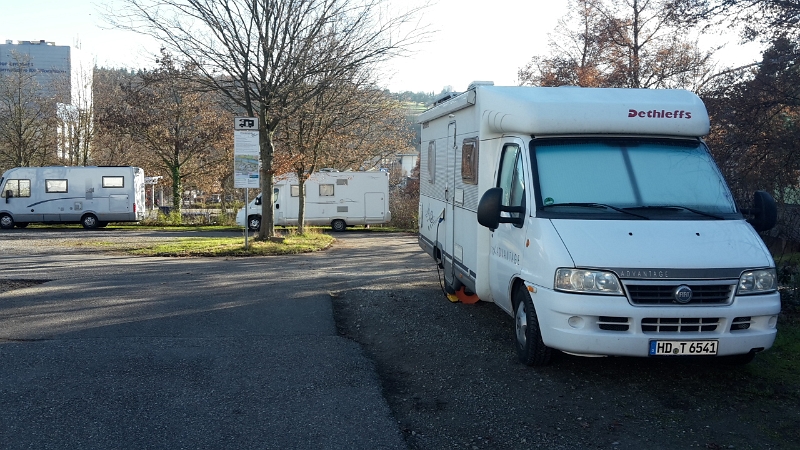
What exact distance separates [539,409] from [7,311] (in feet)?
23.8

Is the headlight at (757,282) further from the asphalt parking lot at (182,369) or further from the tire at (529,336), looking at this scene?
the asphalt parking lot at (182,369)

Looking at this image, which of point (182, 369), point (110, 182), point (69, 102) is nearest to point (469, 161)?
point (182, 369)

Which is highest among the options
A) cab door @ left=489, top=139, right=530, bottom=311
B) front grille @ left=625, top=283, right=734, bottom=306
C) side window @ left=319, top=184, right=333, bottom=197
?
side window @ left=319, top=184, right=333, bottom=197

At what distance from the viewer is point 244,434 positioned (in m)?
4.89

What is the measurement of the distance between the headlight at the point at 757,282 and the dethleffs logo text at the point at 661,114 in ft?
5.82

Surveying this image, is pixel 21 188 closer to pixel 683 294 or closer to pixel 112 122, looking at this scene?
pixel 112 122

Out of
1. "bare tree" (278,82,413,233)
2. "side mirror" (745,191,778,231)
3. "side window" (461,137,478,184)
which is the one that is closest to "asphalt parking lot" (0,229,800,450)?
"side mirror" (745,191,778,231)

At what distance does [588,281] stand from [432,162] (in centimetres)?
547

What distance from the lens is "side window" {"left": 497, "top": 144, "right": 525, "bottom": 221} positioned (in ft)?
22.7

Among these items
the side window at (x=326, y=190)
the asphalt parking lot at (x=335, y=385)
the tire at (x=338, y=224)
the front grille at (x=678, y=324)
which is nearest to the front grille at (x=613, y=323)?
the front grille at (x=678, y=324)

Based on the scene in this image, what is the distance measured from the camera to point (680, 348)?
5.67 metres

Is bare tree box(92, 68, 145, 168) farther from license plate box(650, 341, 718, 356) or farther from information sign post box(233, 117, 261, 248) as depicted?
license plate box(650, 341, 718, 356)

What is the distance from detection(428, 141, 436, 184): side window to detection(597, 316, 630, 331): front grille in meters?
5.38

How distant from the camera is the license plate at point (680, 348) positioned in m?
5.66
